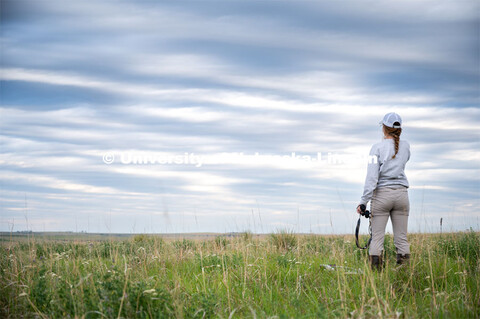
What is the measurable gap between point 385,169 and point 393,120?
0.82m

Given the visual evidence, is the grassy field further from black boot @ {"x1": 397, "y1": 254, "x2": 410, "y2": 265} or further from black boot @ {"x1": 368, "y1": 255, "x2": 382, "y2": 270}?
black boot @ {"x1": 368, "y1": 255, "x2": 382, "y2": 270}

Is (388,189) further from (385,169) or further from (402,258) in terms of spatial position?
(402,258)

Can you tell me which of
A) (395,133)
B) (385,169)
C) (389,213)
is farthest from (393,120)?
(389,213)

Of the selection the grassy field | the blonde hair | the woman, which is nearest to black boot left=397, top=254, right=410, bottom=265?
the woman

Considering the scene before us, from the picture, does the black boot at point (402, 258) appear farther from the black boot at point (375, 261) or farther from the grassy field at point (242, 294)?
the black boot at point (375, 261)

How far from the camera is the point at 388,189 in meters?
6.79

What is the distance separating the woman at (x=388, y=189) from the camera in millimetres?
6785

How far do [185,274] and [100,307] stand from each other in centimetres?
321

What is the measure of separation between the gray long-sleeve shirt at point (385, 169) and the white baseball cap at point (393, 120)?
0.87 ft

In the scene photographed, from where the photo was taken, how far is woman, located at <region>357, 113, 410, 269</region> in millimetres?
6785

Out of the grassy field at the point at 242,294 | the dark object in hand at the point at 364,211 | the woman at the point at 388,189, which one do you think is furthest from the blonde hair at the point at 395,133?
the grassy field at the point at 242,294

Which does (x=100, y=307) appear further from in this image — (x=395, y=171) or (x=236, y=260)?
(x=395, y=171)

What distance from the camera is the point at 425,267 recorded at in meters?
6.91

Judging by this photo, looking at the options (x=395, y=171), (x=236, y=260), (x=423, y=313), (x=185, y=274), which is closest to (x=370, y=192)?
(x=395, y=171)
